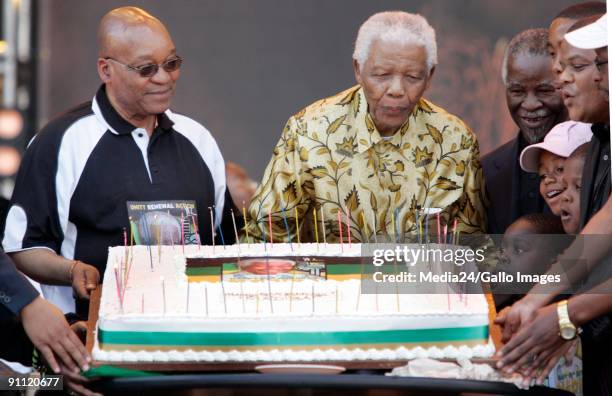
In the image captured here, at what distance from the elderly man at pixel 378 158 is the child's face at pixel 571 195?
399mm

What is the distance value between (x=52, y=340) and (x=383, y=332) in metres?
1.00

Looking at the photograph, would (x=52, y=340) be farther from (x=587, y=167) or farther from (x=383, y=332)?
(x=587, y=167)

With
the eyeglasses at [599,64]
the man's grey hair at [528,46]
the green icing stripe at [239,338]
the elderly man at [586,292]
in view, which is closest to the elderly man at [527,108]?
the man's grey hair at [528,46]

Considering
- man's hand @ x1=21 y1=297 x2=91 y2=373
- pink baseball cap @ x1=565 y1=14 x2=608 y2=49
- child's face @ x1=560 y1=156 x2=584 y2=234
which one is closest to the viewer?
man's hand @ x1=21 y1=297 x2=91 y2=373

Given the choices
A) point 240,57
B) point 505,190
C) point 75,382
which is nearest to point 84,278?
point 75,382

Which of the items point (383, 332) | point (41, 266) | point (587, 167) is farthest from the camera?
point (41, 266)

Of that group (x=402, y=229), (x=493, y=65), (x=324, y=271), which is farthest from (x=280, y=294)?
(x=493, y=65)

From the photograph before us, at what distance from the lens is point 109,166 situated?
4652 mm

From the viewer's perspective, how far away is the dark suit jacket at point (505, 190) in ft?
16.1

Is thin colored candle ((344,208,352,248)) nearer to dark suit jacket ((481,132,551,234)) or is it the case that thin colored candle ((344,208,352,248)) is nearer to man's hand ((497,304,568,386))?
dark suit jacket ((481,132,551,234))

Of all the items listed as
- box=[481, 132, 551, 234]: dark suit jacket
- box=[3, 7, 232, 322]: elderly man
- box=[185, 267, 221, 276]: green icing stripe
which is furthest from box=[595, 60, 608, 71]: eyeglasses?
box=[3, 7, 232, 322]: elderly man

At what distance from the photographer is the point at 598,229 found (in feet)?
12.8

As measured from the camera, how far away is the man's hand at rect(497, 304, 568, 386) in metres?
3.63

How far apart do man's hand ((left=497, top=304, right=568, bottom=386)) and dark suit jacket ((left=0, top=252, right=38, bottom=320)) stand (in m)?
1.47
